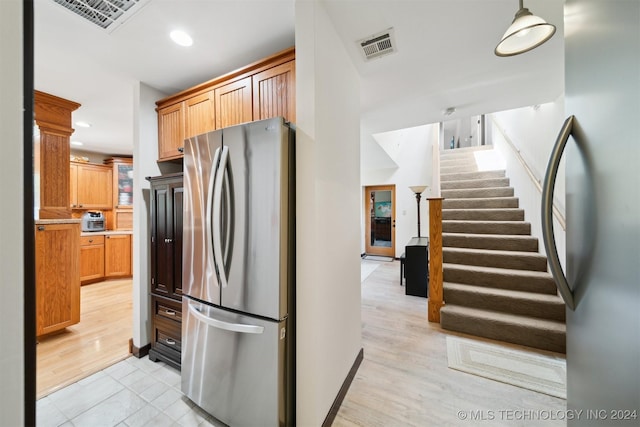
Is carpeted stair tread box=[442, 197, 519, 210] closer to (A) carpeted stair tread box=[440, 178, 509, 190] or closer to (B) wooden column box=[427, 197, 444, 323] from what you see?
(A) carpeted stair tread box=[440, 178, 509, 190]

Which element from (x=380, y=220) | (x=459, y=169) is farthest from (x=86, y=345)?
(x=459, y=169)

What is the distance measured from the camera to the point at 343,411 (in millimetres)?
1665

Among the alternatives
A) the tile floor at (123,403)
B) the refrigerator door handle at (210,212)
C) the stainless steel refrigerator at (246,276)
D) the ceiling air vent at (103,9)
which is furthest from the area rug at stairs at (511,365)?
the ceiling air vent at (103,9)

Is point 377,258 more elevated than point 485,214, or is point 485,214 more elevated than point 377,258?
point 485,214

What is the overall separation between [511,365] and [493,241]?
75.7 inches

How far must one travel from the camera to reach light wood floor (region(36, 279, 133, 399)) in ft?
6.72

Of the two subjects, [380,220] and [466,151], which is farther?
[380,220]

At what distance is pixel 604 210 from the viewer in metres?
0.58

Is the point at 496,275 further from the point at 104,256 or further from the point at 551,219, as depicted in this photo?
the point at 104,256

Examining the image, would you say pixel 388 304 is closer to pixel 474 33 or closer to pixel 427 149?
pixel 474 33

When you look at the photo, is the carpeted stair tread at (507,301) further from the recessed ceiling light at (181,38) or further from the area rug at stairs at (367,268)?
the recessed ceiling light at (181,38)

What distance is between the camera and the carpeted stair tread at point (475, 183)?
4730 mm

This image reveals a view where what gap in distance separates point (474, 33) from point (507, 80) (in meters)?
0.99

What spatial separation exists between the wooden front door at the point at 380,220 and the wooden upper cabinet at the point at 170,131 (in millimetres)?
5685
